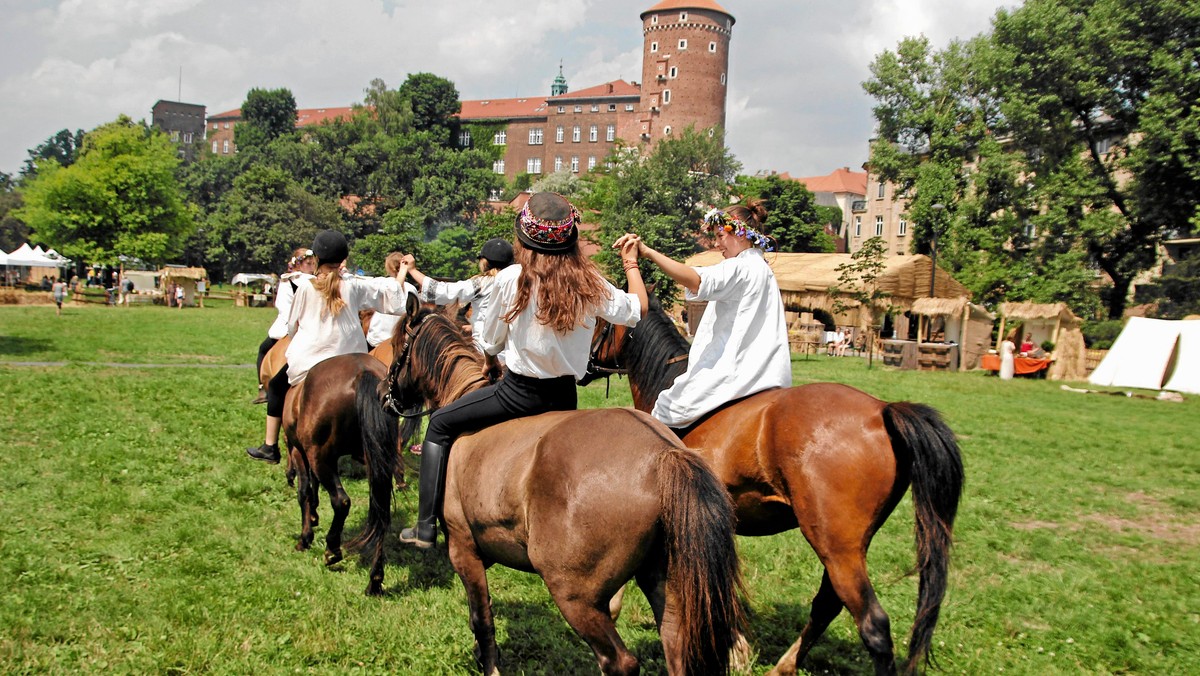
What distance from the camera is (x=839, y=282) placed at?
31.4 metres

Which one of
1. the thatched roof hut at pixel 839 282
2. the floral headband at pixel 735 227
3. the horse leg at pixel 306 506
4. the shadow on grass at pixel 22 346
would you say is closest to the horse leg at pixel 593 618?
the floral headband at pixel 735 227

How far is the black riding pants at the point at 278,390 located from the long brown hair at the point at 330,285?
1.17 meters

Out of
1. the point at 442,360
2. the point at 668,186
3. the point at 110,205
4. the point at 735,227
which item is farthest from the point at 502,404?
the point at 110,205

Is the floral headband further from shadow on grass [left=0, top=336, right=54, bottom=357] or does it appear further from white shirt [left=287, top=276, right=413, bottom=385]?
shadow on grass [left=0, top=336, right=54, bottom=357]

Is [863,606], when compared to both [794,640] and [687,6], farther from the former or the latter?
[687,6]

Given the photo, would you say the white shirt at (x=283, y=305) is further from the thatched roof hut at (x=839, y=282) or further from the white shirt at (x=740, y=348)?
the thatched roof hut at (x=839, y=282)

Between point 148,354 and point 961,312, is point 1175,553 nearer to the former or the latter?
point 148,354

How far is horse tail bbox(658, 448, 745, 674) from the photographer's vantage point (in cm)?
336

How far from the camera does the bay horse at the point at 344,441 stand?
5965 mm

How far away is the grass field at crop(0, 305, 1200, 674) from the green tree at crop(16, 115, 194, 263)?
50701mm

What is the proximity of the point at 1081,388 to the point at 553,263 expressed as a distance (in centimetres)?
2366

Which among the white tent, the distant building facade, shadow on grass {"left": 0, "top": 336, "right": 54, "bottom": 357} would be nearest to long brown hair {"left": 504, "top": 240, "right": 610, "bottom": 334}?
shadow on grass {"left": 0, "top": 336, "right": 54, "bottom": 357}

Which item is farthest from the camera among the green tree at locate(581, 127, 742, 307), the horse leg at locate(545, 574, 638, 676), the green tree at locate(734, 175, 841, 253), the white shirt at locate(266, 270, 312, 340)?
the green tree at locate(734, 175, 841, 253)

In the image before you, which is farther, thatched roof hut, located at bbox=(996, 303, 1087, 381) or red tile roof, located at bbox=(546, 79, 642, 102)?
red tile roof, located at bbox=(546, 79, 642, 102)
